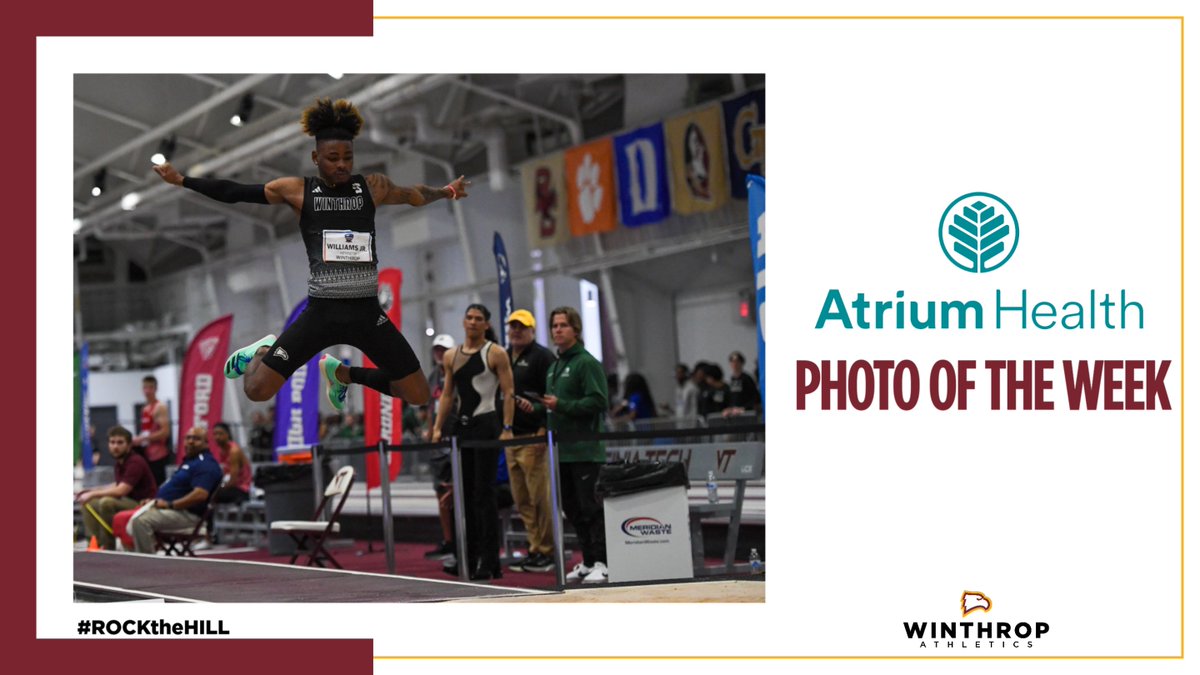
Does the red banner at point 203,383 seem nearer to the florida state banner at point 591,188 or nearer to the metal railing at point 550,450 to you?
the metal railing at point 550,450

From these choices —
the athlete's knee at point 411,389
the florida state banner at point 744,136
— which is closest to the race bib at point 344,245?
the athlete's knee at point 411,389

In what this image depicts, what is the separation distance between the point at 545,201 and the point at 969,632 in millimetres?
13064

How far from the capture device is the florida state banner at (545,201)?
18.1m

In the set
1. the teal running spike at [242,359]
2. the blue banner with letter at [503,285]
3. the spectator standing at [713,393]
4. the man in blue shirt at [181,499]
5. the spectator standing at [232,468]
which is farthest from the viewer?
the spectator standing at [713,393]

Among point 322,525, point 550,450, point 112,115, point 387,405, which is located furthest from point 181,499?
point 112,115

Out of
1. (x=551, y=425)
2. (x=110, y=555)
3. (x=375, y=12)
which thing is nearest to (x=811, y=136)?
(x=375, y=12)

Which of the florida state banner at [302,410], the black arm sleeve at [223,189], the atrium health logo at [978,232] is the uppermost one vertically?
the black arm sleeve at [223,189]

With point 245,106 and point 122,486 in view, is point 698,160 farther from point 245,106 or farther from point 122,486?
point 122,486

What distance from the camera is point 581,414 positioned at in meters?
8.20

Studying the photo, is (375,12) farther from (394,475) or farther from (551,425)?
(394,475)

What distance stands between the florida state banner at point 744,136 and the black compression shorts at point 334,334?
910 centimetres

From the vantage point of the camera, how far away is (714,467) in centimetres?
857

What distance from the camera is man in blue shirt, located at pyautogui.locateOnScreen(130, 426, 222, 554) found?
36.5ft

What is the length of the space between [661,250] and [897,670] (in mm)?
12550
